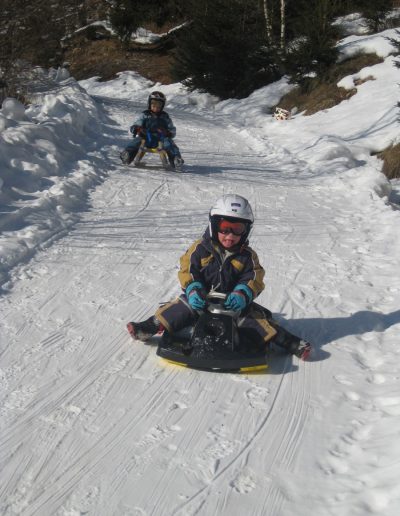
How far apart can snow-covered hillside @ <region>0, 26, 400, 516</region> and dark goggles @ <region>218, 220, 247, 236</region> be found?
918mm

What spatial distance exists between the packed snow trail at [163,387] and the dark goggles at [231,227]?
93 cm

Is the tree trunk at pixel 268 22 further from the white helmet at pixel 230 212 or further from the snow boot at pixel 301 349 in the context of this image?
the snow boot at pixel 301 349

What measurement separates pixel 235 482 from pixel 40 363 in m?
1.62

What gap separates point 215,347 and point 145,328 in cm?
61

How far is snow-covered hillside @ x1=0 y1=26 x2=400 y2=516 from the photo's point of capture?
290 centimetres

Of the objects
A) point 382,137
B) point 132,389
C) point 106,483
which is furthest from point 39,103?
point 106,483

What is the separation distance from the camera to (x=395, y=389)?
3.80 metres

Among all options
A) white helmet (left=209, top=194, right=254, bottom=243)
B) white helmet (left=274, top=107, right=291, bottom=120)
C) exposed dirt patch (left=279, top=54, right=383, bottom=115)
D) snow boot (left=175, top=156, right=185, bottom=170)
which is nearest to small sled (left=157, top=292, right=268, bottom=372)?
white helmet (left=209, top=194, right=254, bottom=243)

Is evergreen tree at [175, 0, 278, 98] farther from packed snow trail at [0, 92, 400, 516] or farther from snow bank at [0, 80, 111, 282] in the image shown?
packed snow trail at [0, 92, 400, 516]

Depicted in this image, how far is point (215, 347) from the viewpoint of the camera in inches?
161

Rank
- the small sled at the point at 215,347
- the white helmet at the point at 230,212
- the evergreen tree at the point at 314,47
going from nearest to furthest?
the small sled at the point at 215,347 → the white helmet at the point at 230,212 → the evergreen tree at the point at 314,47

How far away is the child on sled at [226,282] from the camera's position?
14.1 feet

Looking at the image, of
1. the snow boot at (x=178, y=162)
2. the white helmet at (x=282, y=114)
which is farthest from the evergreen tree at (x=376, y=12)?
the snow boot at (x=178, y=162)

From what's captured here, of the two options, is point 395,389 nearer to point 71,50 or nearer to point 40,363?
point 40,363
